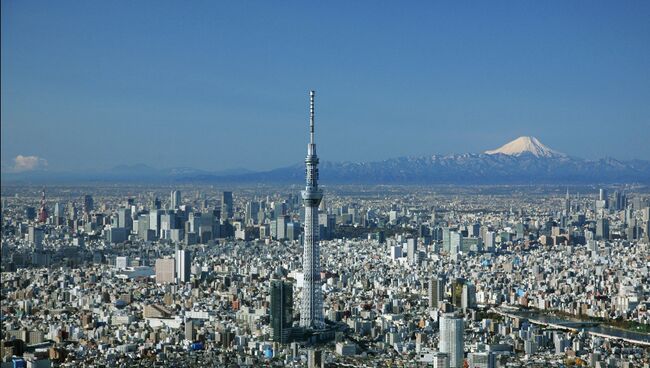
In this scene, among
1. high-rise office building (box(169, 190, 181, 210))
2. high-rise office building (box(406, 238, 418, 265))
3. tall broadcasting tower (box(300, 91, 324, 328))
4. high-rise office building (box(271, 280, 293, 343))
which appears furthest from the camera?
high-rise office building (box(169, 190, 181, 210))

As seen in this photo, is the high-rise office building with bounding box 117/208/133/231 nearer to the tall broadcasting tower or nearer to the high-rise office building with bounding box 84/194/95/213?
the high-rise office building with bounding box 84/194/95/213

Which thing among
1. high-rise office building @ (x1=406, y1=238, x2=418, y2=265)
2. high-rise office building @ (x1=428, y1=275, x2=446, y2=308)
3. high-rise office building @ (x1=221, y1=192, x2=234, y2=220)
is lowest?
high-rise office building @ (x1=428, y1=275, x2=446, y2=308)

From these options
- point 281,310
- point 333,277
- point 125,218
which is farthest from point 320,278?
point 125,218

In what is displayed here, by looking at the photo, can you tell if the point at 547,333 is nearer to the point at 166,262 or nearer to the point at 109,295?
the point at 109,295

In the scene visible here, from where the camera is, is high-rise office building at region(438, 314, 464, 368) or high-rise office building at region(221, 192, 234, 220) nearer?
high-rise office building at region(438, 314, 464, 368)

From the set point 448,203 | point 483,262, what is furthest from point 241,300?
point 448,203

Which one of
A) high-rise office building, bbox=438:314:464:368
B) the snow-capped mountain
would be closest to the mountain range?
the snow-capped mountain

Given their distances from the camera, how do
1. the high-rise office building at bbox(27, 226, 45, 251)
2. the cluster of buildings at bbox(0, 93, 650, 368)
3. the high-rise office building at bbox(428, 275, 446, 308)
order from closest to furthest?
the cluster of buildings at bbox(0, 93, 650, 368) → the high-rise office building at bbox(428, 275, 446, 308) → the high-rise office building at bbox(27, 226, 45, 251)
